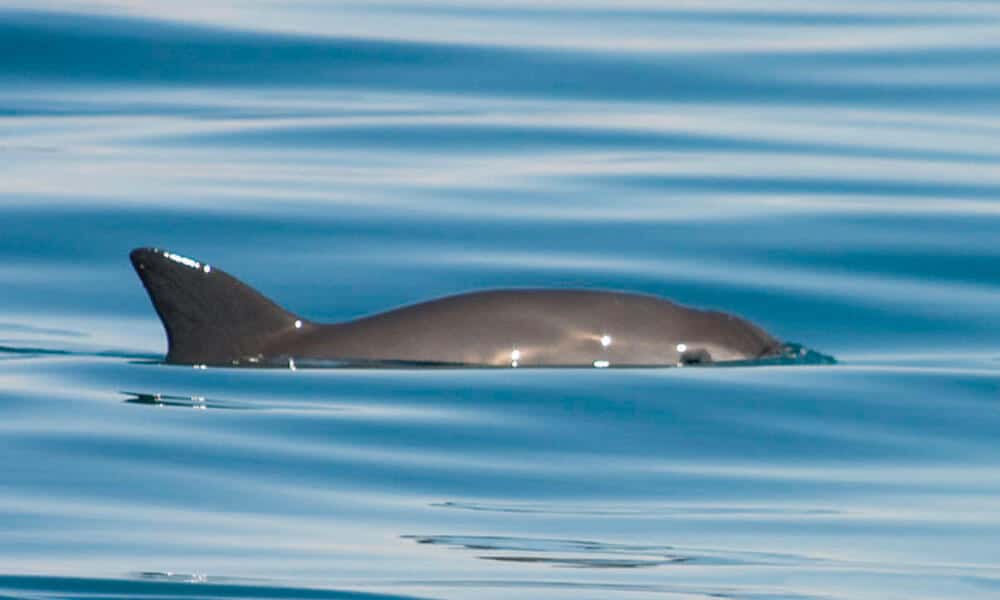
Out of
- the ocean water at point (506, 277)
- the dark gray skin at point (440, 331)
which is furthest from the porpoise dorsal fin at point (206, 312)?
the ocean water at point (506, 277)

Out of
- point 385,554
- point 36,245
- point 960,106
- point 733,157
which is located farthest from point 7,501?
point 960,106

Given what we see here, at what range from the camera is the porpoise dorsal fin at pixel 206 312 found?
11.6 meters

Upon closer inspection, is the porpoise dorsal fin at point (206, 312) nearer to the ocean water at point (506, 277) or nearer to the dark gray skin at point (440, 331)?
the dark gray skin at point (440, 331)

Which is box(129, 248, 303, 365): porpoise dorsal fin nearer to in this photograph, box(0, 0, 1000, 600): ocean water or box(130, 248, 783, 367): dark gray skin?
box(130, 248, 783, 367): dark gray skin

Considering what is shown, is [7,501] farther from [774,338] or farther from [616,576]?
[774,338]

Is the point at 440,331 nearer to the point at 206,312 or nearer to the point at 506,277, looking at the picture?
the point at 206,312

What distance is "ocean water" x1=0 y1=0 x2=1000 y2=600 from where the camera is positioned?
832cm

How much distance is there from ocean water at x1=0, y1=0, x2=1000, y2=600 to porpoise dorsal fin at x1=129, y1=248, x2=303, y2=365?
220 mm

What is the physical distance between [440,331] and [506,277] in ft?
10.2

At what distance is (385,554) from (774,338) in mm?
4754

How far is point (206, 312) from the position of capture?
1173 centimetres

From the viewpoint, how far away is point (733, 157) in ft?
63.7

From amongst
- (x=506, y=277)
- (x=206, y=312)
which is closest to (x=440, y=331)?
(x=206, y=312)

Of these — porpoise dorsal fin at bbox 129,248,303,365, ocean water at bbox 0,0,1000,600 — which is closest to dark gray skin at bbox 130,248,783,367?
porpoise dorsal fin at bbox 129,248,303,365
